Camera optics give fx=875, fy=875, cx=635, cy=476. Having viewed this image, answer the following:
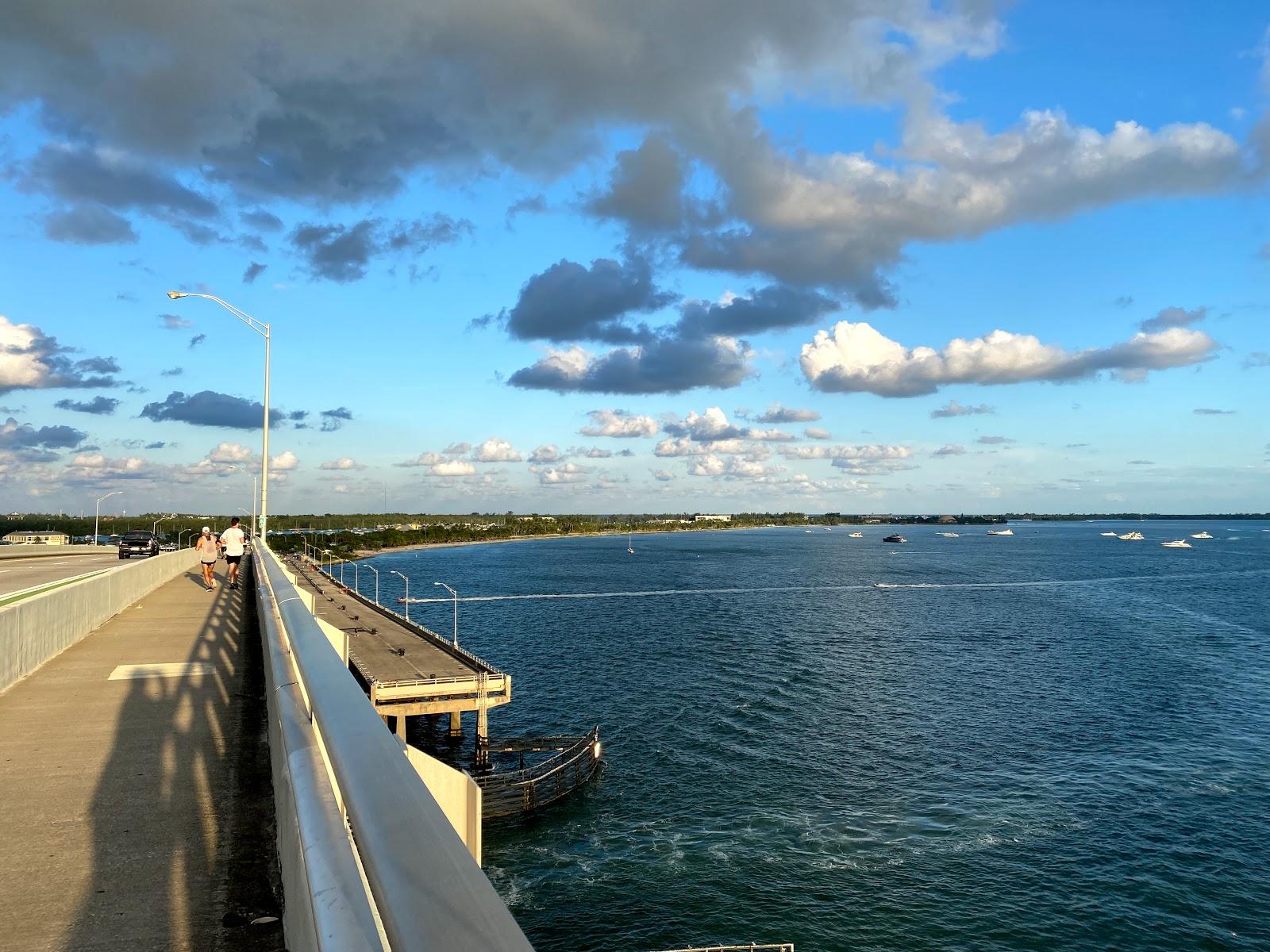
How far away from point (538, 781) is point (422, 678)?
8638 millimetres

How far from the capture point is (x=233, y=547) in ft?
79.6

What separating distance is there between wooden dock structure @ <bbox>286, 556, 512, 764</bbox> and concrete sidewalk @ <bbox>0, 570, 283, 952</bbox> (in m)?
22.8

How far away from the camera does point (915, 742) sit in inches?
1649

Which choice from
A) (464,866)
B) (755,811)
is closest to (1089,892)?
(755,811)

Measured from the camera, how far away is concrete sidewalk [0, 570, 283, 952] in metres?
4.06

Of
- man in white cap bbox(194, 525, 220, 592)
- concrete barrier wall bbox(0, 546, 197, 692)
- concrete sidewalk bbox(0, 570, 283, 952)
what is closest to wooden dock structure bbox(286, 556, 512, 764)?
man in white cap bbox(194, 525, 220, 592)

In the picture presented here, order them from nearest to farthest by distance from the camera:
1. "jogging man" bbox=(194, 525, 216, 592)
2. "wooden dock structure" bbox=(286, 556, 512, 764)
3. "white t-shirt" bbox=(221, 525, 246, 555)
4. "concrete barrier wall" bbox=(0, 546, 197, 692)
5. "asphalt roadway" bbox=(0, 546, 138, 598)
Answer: "concrete barrier wall" bbox=(0, 546, 197, 692)
"jogging man" bbox=(194, 525, 216, 592)
"white t-shirt" bbox=(221, 525, 246, 555)
"asphalt roadway" bbox=(0, 546, 138, 598)
"wooden dock structure" bbox=(286, 556, 512, 764)

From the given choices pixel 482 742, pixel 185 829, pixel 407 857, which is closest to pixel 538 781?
pixel 482 742

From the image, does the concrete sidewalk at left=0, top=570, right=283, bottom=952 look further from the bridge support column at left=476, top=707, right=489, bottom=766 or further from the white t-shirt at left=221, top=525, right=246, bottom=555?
the bridge support column at left=476, top=707, right=489, bottom=766

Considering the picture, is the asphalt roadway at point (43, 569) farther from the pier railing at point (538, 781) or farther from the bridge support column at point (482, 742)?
the bridge support column at point (482, 742)

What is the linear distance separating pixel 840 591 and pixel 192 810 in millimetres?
109961

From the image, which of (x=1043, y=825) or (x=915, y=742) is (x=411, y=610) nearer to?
(x=915, y=742)

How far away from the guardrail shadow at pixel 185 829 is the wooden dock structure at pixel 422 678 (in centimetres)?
2414

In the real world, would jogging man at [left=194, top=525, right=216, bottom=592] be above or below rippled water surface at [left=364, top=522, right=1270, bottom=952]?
above
